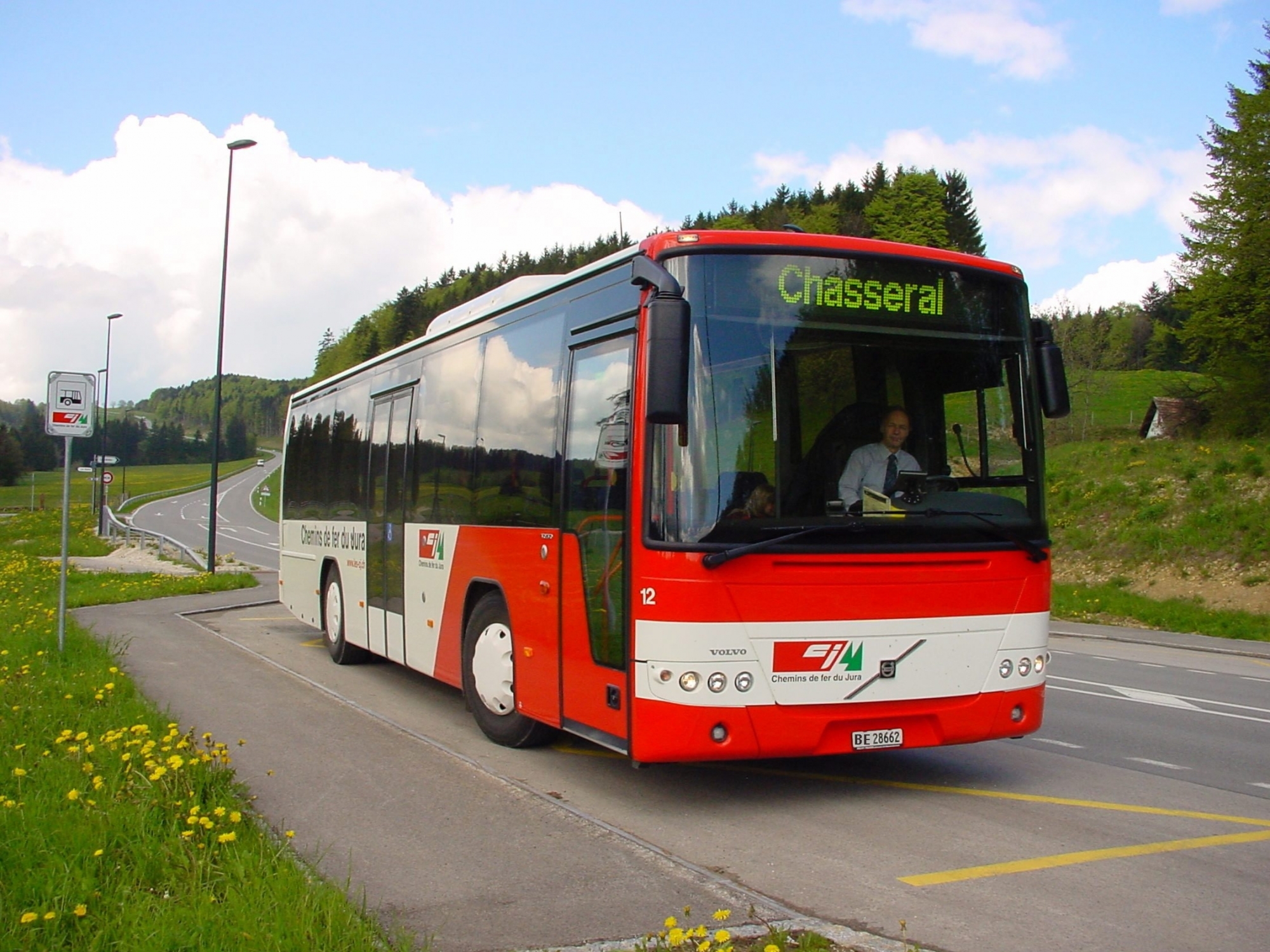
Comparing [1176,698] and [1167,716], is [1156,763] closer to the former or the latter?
[1167,716]

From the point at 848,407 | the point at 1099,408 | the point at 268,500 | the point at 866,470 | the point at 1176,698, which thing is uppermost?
the point at 1099,408

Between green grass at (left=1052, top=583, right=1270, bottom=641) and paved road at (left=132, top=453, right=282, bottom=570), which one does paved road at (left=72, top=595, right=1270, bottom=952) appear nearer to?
green grass at (left=1052, top=583, right=1270, bottom=641)

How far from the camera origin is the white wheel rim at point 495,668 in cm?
853

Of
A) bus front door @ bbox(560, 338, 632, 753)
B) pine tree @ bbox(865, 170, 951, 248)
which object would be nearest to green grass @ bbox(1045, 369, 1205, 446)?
bus front door @ bbox(560, 338, 632, 753)

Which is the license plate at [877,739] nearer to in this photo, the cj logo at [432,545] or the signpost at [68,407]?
the cj logo at [432,545]

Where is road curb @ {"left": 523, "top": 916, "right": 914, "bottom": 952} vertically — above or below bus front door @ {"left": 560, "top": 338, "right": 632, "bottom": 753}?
below

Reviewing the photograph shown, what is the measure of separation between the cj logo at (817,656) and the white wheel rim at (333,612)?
784 centimetres

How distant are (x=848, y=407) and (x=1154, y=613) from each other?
56.6ft

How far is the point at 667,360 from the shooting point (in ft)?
19.9

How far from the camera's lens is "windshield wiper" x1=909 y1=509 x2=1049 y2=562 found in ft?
22.5

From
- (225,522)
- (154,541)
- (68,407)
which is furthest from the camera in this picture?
(225,522)

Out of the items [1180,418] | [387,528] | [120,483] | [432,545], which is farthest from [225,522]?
[432,545]

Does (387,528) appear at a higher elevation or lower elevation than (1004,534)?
lower

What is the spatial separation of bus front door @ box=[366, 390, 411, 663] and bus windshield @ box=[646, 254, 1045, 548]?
5.14 meters
